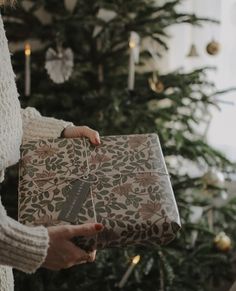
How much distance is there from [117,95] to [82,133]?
55cm

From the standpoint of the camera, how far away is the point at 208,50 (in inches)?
63.6

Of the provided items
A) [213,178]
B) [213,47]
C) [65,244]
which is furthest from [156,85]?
[65,244]

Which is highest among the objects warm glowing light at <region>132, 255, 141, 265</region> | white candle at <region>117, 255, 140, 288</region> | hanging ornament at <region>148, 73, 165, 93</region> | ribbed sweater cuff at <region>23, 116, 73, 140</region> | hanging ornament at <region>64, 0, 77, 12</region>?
hanging ornament at <region>64, 0, 77, 12</region>

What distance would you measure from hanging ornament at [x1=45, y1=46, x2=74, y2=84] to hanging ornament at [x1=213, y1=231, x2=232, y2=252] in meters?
0.77

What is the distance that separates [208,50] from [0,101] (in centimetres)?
99

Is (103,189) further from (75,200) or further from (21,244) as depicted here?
(21,244)

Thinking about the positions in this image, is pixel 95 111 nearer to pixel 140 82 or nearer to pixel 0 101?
pixel 140 82

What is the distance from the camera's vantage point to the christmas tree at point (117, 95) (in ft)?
4.96

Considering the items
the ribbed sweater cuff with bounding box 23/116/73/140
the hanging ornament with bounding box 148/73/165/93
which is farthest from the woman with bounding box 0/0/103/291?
the hanging ornament with bounding box 148/73/165/93

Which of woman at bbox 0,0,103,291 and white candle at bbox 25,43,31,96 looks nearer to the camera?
woman at bbox 0,0,103,291

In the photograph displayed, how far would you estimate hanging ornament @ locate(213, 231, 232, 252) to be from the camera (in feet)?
5.46

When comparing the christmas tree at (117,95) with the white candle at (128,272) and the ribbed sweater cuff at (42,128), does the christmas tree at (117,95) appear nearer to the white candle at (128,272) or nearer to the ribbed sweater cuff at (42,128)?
the white candle at (128,272)

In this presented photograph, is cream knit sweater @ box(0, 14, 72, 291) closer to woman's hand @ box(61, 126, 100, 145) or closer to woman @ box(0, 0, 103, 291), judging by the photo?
woman @ box(0, 0, 103, 291)

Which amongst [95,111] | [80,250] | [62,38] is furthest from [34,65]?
[80,250]
